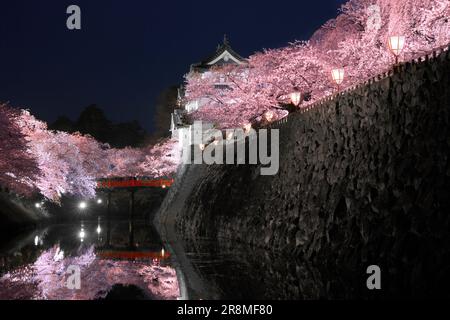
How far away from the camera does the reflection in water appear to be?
11.5 metres

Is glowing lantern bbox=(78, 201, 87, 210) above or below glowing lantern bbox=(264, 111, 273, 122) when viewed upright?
below

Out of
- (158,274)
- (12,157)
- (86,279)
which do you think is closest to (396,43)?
(158,274)

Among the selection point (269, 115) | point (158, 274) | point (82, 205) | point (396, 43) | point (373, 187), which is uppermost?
point (269, 115)

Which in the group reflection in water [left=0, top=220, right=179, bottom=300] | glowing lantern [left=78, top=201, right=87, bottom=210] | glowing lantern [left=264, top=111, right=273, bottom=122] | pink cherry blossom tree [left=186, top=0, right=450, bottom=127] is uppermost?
pink cherry blossom tree [left=186, top=0, right=450, bottom=127]

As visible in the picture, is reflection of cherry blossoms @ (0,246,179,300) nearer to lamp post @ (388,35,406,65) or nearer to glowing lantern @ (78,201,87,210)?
lamp post @ (388,35,406,65)

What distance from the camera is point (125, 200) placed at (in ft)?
222

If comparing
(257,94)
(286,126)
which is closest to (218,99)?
(257,94)

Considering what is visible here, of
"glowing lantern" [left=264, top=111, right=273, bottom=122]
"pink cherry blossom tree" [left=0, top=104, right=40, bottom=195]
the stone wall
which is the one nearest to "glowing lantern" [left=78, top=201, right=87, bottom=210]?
"pink cherry blossom tree" [left=0, top=104, right=40, bottom=195]

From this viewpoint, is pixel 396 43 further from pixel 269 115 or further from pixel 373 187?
pixel 269 115

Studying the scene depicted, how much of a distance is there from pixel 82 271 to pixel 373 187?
8104 mm

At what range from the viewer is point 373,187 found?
13203 mm

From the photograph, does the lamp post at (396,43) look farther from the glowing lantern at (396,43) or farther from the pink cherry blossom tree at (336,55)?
the pink cherry blossom tree at (336,55)

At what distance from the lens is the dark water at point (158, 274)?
11.3 meters
